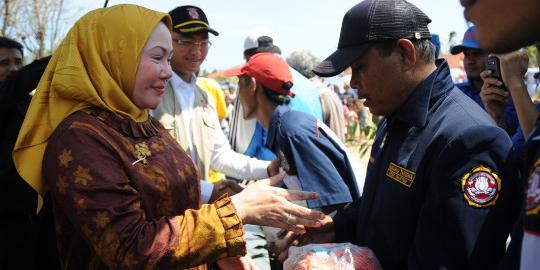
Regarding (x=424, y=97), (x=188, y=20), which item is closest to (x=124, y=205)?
(x=424, y=97)

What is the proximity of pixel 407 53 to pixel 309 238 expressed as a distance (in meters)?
0.98

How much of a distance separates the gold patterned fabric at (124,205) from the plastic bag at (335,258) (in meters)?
0.25

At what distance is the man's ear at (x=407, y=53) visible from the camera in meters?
1.98

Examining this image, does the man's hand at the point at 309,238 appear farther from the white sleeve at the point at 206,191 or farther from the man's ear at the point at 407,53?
the man's ear at the point at 407,53

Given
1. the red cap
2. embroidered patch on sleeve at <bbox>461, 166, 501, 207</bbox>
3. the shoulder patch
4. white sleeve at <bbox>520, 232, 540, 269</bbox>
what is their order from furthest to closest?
the red cap < the shoulder patch < embroidered patch on sleeve at <bbox>461, 166, 501, 207</bbox> < white sleeve at <bbox>520, 232, 540, 269</bbox>

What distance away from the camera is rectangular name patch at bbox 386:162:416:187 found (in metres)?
1.80

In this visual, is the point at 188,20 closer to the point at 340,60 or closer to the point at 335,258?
the point at 340,60

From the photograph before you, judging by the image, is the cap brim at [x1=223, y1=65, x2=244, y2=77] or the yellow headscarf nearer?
the yellow headscarf

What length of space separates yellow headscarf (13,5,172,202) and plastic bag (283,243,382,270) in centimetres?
85

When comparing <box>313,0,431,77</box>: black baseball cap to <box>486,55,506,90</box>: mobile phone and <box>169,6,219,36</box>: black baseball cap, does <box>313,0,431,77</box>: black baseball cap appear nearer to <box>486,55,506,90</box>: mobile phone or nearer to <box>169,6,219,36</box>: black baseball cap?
<box>486,55,506,90</box>: mobile phone

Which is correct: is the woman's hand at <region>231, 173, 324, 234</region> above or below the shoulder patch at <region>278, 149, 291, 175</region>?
above

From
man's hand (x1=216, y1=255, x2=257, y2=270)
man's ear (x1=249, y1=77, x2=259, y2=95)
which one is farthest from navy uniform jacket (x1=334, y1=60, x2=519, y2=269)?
man's ear (x1=249, y1=77, x2=259, y2=95)

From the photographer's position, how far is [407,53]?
1997mm

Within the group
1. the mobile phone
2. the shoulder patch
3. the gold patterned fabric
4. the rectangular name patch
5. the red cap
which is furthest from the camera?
the red cap
